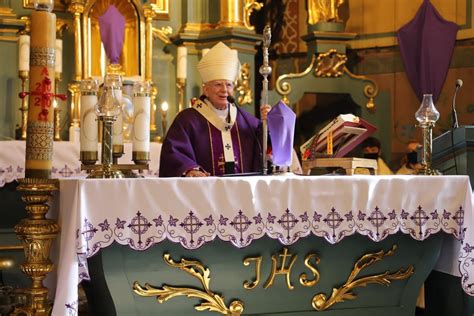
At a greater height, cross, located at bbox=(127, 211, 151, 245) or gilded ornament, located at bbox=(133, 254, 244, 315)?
cross, located at bbox=(127, 211, 151, 245)

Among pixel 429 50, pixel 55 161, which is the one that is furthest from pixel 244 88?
pixel 55 161

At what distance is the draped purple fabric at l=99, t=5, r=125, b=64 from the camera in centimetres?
804

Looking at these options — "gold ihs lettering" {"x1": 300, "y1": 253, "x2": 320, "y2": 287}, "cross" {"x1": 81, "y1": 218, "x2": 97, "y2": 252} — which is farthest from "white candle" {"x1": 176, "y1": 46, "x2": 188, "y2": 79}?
"cross" {"x1": 81, "y1": 218, "x2": 97, "y2": 252}

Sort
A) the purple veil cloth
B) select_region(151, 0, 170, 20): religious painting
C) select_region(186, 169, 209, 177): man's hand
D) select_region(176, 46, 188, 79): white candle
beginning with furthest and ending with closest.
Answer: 1. select_region(151, 0, 170, 20): religious painting
2. select_region(176, 46, 188, 79): white candle
3. the purple veil cloth
4. select_region(186, 169, 209, 177): man's hand

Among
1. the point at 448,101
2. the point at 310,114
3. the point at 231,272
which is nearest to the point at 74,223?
the point at 231,272

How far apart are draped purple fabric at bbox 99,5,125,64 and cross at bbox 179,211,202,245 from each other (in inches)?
178

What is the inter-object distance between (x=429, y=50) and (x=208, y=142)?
15.8 feet

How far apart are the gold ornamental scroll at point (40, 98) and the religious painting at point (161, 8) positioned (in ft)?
15.2

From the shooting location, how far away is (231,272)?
407 cm

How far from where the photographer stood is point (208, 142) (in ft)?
16.5

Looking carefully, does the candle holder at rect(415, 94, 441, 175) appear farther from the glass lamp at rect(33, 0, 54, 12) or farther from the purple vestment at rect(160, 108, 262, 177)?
the glass lamp at rect(33, 0, 54, 12)

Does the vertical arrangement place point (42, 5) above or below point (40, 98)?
above

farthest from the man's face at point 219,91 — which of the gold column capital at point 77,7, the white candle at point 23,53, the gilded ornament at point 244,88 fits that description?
the gilded ornament at point 244,88

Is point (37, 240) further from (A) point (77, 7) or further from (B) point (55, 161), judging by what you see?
(A) point (77, 7)
